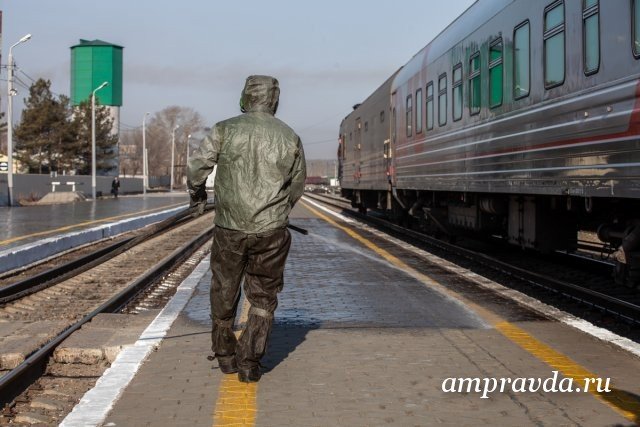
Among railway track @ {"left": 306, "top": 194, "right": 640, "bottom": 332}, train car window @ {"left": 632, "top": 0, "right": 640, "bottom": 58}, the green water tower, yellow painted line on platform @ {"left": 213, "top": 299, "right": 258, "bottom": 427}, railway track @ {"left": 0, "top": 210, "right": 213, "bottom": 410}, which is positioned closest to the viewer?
yellow painted line on platform @ {"left": 213, "top": 299, "right": 258, "bottom": 427}

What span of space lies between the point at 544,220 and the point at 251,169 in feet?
19.8

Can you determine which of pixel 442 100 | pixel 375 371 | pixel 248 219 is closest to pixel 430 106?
pixel 442 100

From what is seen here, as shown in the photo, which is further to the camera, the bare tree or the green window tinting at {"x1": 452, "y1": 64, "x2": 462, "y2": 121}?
the bare tree

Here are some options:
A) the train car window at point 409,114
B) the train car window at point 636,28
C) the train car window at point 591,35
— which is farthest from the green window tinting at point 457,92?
the train car window at point 636,28

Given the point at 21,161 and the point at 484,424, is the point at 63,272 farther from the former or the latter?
the point at 21,161

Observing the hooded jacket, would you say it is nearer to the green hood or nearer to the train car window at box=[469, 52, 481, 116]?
the green hood

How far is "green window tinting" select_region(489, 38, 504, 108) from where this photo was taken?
10.9 metres

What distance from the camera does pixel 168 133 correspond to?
140 m

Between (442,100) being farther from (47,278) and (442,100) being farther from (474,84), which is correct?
(47,278)

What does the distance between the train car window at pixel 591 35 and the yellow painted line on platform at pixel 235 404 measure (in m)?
4.46

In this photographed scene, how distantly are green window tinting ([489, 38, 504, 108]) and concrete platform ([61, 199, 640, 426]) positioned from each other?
3269 millimetres

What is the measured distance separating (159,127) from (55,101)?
6502 centimetres

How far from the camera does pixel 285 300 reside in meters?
8.98

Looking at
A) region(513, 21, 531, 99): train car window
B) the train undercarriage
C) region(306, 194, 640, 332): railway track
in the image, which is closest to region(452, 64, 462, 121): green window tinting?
the train undercarriage
